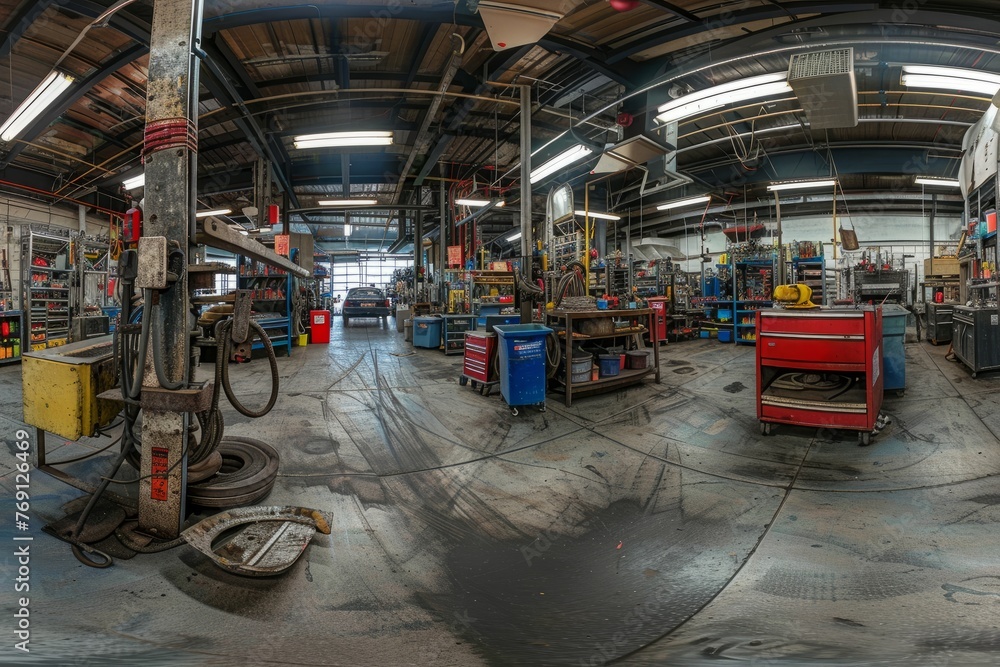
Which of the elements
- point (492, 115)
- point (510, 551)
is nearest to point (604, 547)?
point (510, 551)

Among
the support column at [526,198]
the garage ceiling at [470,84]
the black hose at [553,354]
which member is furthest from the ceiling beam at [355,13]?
the black hose at [553,354]

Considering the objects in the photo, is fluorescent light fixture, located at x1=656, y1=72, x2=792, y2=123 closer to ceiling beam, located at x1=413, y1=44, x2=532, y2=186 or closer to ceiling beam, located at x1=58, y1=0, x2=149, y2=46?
ceiling beam, located at x1=413, y1=44, x2=532, y2=186

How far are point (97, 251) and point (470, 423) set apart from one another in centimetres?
1084

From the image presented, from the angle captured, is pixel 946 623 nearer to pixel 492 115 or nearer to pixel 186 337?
pixel 186 337

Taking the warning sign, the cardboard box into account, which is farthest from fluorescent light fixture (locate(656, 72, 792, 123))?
the cardboard box

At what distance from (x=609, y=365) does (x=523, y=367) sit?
1.47m

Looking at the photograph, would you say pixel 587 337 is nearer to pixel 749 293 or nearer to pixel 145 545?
pixel 145 545

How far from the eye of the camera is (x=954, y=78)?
464 centimetres

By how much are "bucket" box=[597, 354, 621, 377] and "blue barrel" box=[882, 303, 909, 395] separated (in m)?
2.90

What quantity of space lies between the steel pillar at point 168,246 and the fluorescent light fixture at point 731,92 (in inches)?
205

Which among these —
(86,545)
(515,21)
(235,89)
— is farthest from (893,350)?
(235,89)

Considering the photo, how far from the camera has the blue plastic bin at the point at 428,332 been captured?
8.90 metres

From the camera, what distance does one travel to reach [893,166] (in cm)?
864

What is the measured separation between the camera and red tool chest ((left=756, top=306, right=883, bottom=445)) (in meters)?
3.22
